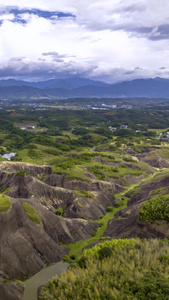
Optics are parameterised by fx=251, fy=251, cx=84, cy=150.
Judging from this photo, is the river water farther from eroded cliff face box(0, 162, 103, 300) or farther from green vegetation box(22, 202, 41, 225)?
green vegetation box(22, 202, 41, 225)

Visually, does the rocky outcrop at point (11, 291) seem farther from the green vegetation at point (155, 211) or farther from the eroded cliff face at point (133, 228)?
the green vegetation at point (155, 211)

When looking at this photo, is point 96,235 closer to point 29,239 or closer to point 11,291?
point 29,239

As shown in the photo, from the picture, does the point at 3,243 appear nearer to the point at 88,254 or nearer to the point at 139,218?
the point at 88,254

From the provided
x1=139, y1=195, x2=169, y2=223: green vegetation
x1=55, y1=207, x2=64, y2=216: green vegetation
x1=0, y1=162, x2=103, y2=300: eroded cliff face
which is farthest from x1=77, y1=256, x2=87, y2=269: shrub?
x1=55, y1=207, x2=64, y2=216: green vegetation

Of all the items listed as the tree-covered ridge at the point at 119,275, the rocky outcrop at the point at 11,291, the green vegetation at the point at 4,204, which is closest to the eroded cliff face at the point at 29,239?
the rocky outcrop at the point at 11,291

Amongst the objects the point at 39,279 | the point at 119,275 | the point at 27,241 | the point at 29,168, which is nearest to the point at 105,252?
the point at 119,275
